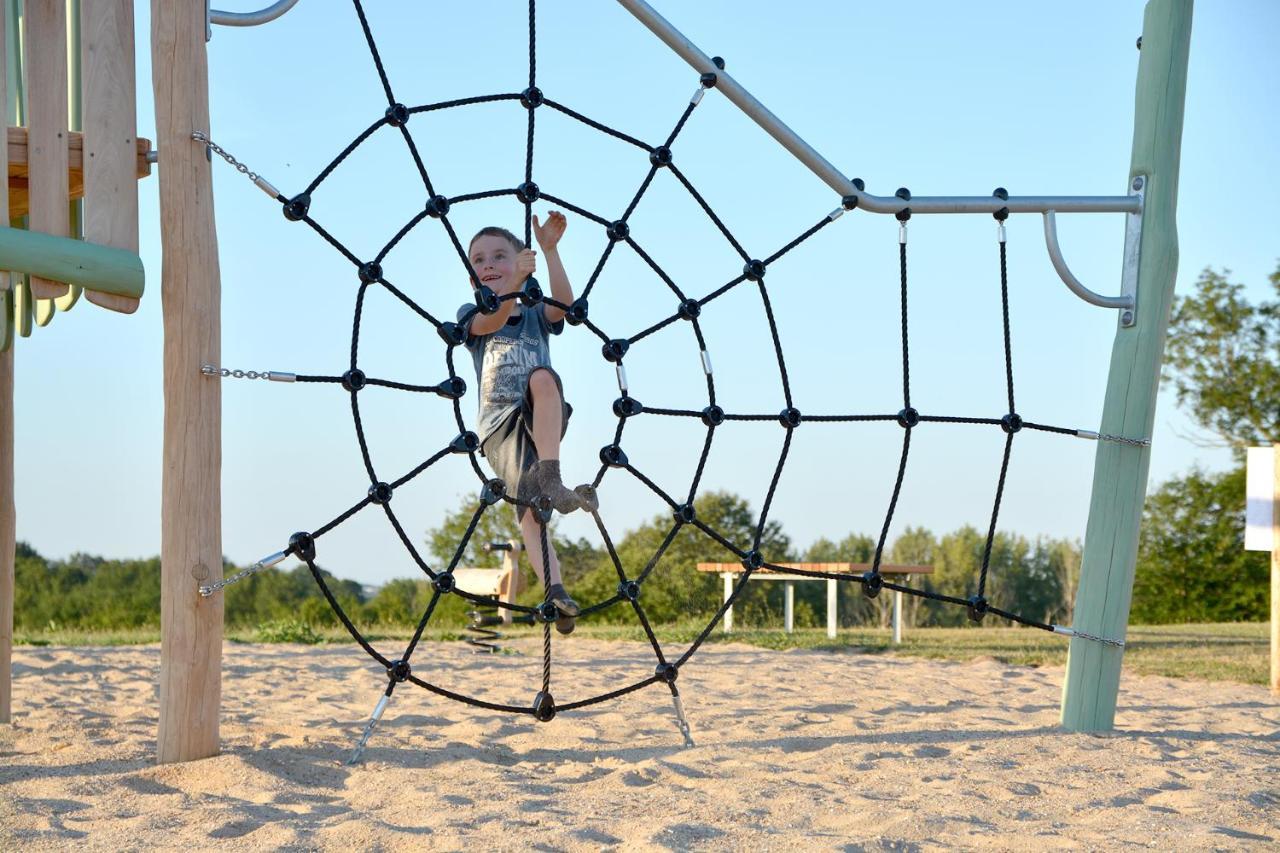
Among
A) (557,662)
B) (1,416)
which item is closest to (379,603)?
(557,662)

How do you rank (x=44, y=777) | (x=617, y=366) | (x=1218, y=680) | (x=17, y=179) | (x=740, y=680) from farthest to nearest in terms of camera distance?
(x=1218, y=680) → (x=740, y=680) → (x=617, y=366) → (x=17, y=179) → (x=44, y=777)

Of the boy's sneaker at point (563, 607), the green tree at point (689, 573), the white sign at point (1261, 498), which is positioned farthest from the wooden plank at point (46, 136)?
the green tree at point (689, 573)

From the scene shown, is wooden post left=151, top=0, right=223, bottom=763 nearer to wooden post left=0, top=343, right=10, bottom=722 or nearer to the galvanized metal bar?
wooden post left=0, top=343, right=10, bottom=722

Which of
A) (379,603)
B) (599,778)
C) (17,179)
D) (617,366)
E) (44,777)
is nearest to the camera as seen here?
(44,777)

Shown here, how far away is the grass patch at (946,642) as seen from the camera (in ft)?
20.8

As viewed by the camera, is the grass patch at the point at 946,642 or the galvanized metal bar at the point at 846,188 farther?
the grass patch at the point at 946,642

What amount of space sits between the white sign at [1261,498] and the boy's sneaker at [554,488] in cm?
331

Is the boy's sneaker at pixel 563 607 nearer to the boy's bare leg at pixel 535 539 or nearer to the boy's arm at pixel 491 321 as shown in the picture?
the boy's bare leg at pixel 535 539

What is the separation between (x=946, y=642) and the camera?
7754mm

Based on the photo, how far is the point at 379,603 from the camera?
12617 millimetres

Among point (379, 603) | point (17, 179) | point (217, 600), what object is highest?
point (17, 179)

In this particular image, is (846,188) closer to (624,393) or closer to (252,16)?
(624,393)

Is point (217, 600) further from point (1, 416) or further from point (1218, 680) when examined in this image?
point (1218, 680)

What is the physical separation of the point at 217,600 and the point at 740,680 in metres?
2.70
